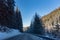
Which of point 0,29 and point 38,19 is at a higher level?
point 38,19

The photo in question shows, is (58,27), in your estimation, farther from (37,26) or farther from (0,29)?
(0,29)

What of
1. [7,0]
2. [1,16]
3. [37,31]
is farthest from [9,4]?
[37,31]

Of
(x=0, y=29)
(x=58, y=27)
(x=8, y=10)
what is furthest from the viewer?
(x=58, y=27)

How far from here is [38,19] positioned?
59031 millimetres

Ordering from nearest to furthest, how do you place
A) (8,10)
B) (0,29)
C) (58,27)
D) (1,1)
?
(1,1), (8,10), (0,29), (58,27)

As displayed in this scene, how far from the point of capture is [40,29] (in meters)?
56.9

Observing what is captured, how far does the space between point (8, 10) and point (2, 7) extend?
1498 millimetres

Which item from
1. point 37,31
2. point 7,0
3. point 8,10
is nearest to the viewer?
point 8,10

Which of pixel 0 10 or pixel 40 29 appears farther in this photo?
pixel 40 29

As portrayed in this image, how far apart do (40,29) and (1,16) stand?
3926 centimetres

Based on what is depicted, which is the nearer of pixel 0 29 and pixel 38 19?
pixel 0 29

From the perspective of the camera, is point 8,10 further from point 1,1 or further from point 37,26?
point 37,26

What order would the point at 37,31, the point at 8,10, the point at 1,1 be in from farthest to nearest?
the point at 37,31 → the point at 8,10 → the point at 1,1

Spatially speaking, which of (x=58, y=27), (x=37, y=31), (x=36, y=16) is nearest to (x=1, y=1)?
(x=37, y=31)
